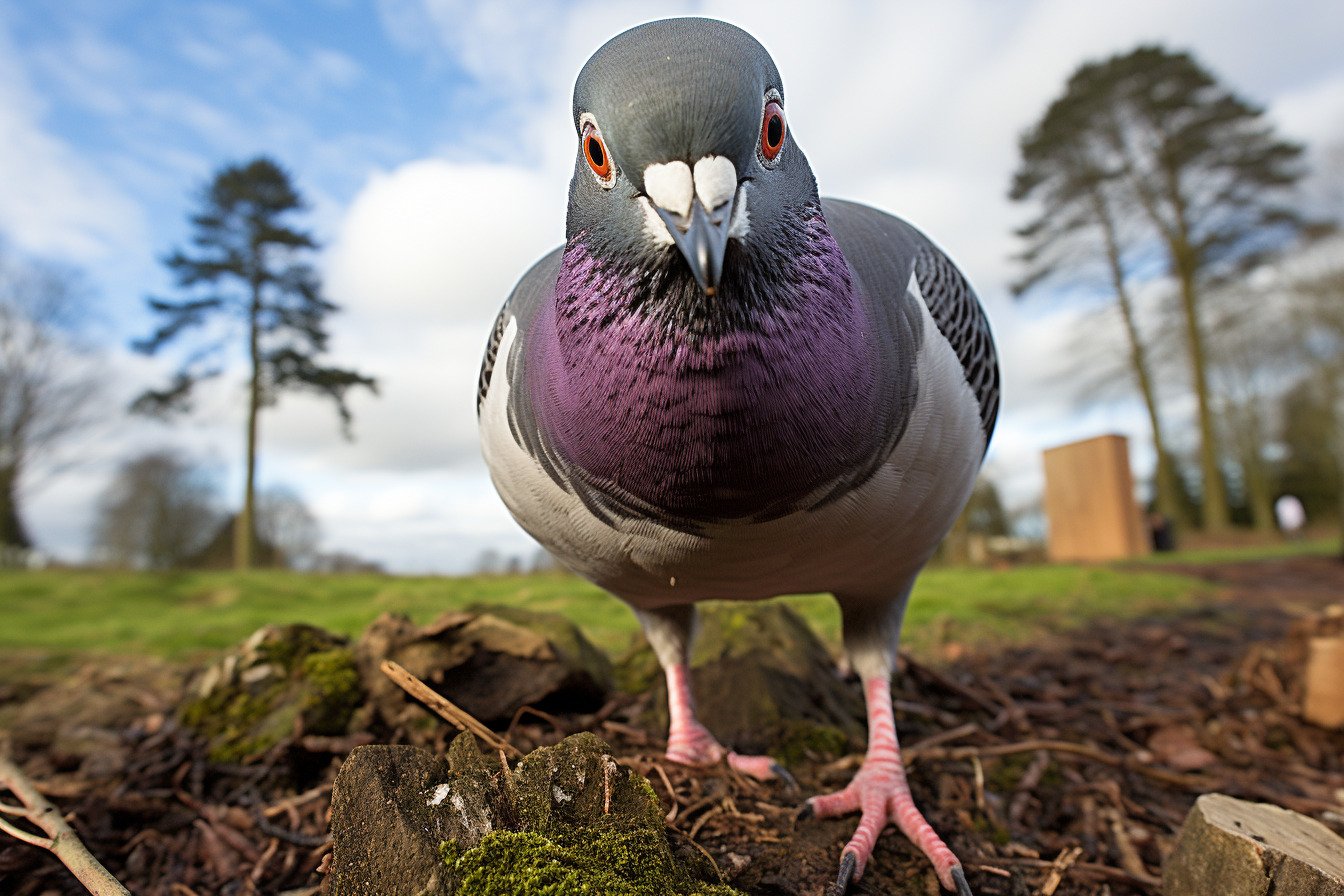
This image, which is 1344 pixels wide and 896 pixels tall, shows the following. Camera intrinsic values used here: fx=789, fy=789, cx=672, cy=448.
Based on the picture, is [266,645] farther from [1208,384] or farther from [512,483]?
[1208,384]

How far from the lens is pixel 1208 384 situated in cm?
2306

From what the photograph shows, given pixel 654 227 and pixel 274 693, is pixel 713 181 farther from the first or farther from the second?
pixel 274 693

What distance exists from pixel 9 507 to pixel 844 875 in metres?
22.1

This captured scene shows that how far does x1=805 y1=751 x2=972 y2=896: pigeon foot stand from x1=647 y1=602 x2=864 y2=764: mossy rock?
531 mm

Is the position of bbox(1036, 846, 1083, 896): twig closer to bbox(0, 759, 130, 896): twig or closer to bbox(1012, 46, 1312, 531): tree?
bbox(0, 759, 130, 896): twig

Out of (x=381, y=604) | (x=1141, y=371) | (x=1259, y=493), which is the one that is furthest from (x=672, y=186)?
(x=1259, y=493)

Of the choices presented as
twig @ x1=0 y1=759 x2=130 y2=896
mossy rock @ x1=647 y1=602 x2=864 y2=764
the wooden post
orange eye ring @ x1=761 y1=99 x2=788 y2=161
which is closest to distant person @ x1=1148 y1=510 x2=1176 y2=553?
the wooden post

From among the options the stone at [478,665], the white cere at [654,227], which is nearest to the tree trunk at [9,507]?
the stone at [478,665]

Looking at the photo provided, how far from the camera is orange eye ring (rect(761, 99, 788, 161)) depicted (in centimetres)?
193

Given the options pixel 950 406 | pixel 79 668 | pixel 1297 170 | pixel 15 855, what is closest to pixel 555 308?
pixel 950 406

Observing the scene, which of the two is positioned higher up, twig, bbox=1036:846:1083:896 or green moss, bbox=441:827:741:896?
green moss, bbox=441:827:741:896

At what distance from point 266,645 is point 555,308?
2.43 m

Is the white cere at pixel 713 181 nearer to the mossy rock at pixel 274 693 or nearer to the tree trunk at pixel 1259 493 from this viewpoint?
the mossy rock at pixel 274 693

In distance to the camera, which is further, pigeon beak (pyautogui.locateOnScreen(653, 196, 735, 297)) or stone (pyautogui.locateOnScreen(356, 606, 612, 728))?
stone (pyautogui.locateOnScreen(356, 606, 612, 728))
